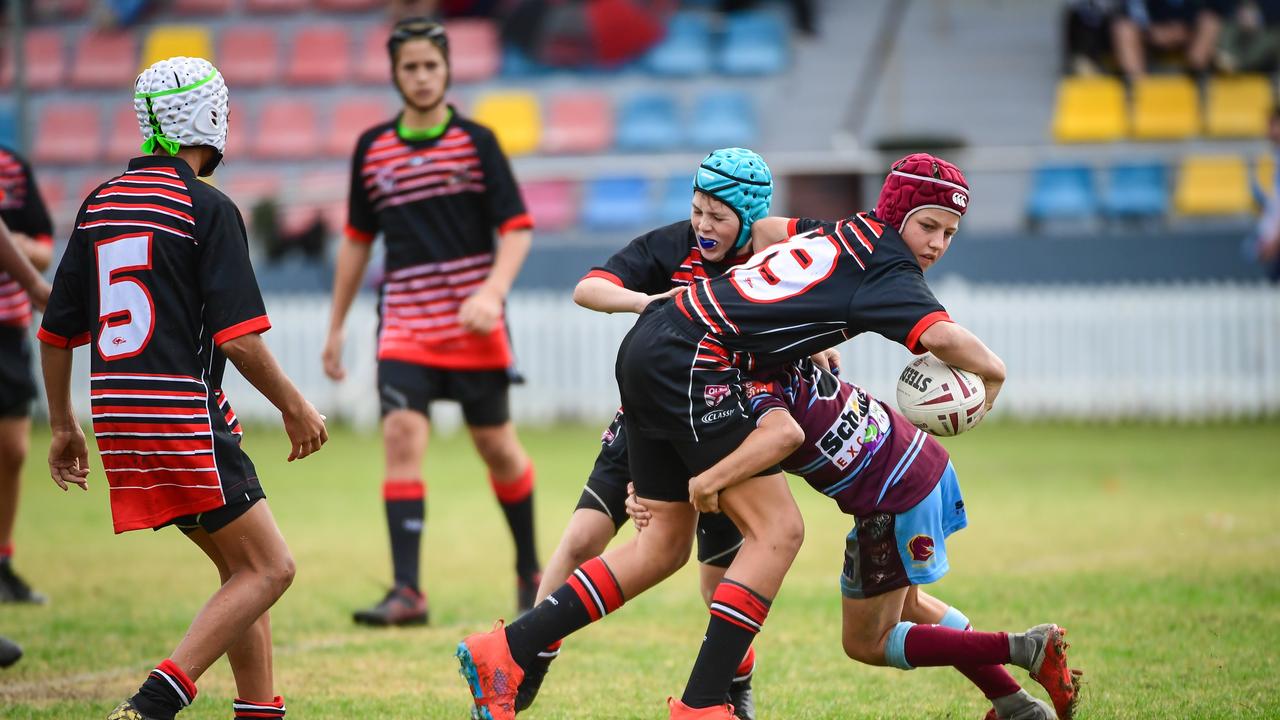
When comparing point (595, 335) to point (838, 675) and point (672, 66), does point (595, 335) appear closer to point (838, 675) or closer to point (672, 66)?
point (672, 66)

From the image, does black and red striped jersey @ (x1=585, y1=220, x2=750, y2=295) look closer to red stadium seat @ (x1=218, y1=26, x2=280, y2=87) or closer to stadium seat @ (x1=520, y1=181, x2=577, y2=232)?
stadium seat @ (x1=520, y1=181, x2=577, y2=232)

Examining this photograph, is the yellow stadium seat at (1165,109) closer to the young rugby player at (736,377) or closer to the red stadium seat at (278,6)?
the red stadium seat at (278,6)

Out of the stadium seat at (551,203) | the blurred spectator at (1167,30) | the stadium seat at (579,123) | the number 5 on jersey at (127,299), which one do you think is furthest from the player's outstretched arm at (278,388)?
the blurred spectator at (1167,30)

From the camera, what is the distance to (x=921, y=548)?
4.20 meters

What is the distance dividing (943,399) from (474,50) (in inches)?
660

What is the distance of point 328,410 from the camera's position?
590 inches

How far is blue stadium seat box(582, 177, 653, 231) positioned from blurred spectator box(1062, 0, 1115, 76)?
5768 millimetres

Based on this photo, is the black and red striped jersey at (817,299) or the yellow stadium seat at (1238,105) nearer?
the black and red striped jersey at (817,299)

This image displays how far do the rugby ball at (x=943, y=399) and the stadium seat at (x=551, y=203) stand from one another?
13123mm

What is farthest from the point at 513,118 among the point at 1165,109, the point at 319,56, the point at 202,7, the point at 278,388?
the point at 278,388

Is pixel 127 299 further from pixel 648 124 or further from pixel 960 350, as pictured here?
pixel 648 124

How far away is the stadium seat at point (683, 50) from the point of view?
19.5 m

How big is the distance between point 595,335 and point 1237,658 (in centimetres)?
1019

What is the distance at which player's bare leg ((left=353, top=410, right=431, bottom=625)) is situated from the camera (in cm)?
620
